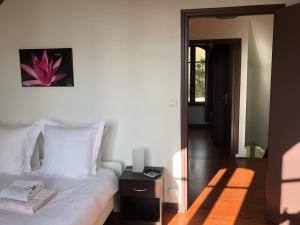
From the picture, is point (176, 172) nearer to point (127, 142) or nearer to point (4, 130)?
point (127, 142)

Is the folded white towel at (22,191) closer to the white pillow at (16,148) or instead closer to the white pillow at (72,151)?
the white pillow at (72,151)

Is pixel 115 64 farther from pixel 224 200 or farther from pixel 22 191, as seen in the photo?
pixel 224 200

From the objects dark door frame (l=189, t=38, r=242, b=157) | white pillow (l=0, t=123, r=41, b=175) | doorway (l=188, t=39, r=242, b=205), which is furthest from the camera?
dark door frame (l=189, t=38, r=242, b=157)

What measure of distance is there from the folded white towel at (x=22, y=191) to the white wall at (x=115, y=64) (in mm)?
1034

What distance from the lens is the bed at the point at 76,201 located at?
78.6 inches

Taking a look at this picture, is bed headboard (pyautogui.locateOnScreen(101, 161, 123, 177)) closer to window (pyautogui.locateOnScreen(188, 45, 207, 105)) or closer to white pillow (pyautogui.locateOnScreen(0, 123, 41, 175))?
white pillow (pyautogui.locateOnScreen(0, 123, 41, 175))

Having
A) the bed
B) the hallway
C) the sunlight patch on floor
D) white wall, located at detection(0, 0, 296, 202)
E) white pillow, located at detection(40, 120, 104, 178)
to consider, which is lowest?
the sunlight patch on floor

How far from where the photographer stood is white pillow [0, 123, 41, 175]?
9.41ft

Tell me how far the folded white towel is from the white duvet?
0.44ft

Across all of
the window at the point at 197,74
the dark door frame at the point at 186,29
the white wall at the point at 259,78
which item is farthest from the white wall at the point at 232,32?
the window at the point at 197,74

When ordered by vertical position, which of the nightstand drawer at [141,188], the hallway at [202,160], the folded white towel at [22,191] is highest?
the folded white towel at [22,191]

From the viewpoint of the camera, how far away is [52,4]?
3123mm

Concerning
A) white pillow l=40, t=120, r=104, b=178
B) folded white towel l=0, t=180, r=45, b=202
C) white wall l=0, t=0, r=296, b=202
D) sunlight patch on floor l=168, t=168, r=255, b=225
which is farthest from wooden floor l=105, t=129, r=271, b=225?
folded white towel l=0, t=180, r=45, b=202

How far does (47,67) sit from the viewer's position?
3.20 meters
